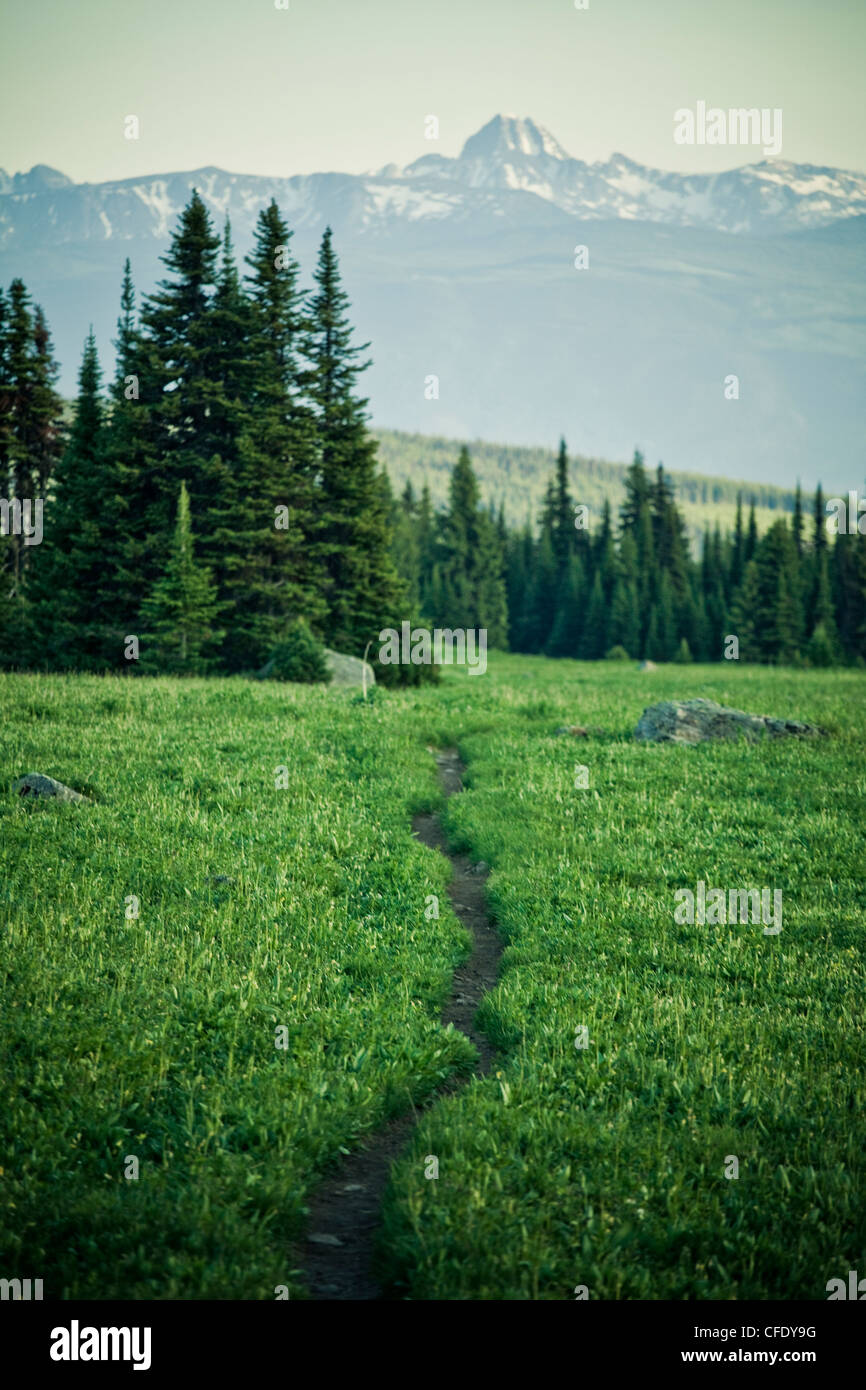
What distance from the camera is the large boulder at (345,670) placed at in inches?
1283

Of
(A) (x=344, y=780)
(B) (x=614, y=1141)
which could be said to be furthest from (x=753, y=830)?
(B) (x=614, y=1141)

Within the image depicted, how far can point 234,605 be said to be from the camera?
40.9 m

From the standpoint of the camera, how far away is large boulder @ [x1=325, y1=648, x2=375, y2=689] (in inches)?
1283

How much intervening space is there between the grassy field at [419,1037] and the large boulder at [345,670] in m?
16.2

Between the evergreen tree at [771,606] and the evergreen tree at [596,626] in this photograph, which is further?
the evergreen tree at [596,626]

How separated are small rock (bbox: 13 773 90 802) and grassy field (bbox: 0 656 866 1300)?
42cm

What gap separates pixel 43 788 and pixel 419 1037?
7.68 meters

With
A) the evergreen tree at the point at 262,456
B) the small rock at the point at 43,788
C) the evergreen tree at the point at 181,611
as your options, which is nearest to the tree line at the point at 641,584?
the evergreen tree at the point at 262,456

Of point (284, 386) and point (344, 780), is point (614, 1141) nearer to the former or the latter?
point (344, 780)

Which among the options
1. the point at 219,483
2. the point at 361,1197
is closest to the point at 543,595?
the point at 219,483

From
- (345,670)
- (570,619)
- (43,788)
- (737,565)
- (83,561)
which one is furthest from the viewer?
(737,565)

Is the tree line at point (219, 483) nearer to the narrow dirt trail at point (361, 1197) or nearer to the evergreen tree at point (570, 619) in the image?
the narrow dirt trail at point (361, 1197)

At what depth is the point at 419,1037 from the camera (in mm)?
8367

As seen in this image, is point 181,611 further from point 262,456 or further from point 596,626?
point 596,626
